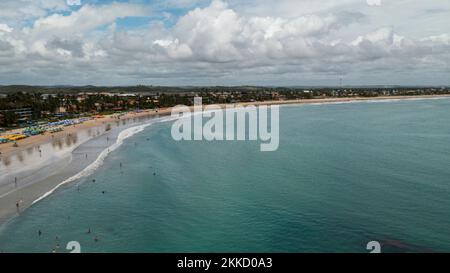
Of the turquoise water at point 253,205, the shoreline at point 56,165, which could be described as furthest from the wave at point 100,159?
the turquoise water at point 253,205

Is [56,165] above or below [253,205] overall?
above

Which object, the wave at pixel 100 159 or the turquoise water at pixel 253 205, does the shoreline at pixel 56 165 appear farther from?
the turquoise water at pixel 253 205

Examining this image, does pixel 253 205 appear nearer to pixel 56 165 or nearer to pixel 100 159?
pixel 100 159

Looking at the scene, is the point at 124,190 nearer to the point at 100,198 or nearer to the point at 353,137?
the point at 100,198

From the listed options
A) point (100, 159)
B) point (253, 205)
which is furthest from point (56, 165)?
point (253, 205)

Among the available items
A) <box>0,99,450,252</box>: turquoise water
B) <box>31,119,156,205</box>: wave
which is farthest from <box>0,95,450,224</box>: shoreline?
<box>0,99,450,252</box>: turquoise water
